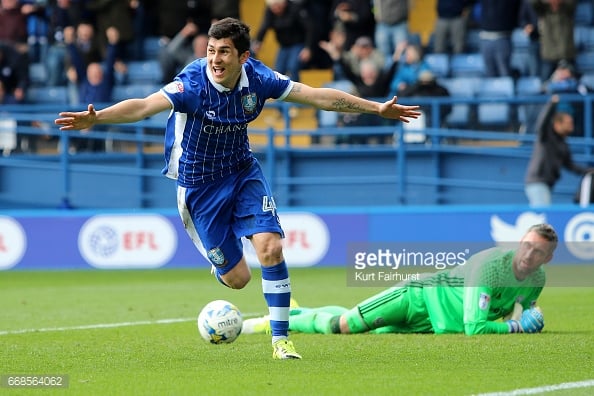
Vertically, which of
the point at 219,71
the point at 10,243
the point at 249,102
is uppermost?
the point at 219,71

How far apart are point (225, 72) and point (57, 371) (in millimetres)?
2200

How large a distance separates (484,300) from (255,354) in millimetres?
1750

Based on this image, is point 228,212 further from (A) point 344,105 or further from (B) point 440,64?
(B) point 440,64

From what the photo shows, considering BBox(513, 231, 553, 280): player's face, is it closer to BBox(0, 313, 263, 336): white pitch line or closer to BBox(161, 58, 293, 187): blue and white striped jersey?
BBox(161, 58, 293, 187): blue and white striped jersey

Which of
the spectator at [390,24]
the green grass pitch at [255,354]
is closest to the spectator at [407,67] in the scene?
the spectator at [390,24]

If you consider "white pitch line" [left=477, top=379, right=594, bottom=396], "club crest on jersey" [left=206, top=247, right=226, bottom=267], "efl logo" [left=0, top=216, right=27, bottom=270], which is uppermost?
"club crest on jersey" [left=206, top=247, right=226, bottom=267]

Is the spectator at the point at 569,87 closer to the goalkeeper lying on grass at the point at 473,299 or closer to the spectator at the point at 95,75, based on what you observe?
the spectator at the point at 95,75

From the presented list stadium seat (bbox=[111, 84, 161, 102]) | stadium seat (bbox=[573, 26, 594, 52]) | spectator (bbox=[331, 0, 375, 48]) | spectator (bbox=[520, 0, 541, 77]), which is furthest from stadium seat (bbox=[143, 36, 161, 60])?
stadium seat (bbox=[573, 26, 594, 52])

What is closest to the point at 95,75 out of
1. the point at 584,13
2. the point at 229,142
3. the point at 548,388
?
the point at 584,13

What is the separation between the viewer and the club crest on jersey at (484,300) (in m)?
8.99

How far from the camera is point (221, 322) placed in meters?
9.01

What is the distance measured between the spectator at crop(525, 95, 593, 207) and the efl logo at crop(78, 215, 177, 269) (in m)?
5.05

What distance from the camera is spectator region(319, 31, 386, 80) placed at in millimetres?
19344

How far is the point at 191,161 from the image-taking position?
8.66 meters
